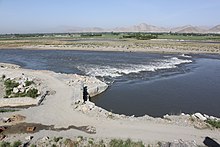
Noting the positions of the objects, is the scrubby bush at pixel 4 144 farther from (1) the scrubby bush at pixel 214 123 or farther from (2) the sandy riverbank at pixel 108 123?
(1) the scrubby bush at pixel 214 123

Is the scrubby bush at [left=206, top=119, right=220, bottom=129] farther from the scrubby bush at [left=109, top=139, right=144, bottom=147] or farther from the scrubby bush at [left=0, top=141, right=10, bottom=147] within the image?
the scrubby bush at [left=0, top=141, right=10, bottom=147]

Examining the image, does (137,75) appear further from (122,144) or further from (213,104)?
(122,144)

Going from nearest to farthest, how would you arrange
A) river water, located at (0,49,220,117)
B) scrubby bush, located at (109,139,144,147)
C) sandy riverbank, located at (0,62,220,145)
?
scrubby bush, located at (109,139,144,147), sandy riverbank, located at (0,62,220,145), river water, located at (0,49,220,117)

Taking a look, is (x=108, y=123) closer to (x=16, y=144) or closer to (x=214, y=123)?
(x=16, y=144)

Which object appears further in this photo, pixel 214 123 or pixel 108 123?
pixel 108 123

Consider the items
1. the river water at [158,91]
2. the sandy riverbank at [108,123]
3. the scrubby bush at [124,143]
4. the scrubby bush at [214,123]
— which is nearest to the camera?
the scrubby bush at [124,143]

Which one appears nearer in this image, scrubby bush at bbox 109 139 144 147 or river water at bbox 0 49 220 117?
scrubby bush at bbox 109 139 144 147

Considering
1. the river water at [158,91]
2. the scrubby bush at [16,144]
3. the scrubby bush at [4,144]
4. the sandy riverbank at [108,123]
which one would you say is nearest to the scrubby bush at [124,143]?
the sandy riverbank at [108,123]

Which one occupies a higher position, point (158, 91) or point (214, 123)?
point (214, 123)

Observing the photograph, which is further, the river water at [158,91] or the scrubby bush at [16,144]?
the river water at [158,91]

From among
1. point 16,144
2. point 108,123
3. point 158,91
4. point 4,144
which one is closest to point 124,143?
point 108,123

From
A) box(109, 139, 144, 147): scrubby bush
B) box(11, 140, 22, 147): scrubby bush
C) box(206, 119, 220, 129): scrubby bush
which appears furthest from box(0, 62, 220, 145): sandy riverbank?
box(11, 140, 22, 147): scrubby bush

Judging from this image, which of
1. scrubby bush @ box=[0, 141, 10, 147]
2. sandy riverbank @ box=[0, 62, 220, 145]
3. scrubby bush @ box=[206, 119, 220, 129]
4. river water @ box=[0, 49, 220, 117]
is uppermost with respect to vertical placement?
scrubby bush @ box=[206, 119, 220, 129]

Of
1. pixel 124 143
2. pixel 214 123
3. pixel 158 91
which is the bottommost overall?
pixel 158 91
